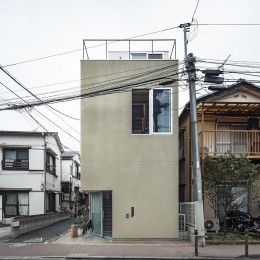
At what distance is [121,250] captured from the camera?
16047 millimetres

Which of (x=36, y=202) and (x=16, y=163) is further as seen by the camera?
(x=16, y=163)

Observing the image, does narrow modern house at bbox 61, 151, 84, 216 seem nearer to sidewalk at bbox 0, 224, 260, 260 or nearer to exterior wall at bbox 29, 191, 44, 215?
exterior wall at bbox 29, 191, 44, 215

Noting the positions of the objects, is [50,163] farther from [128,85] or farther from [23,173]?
[128,85]

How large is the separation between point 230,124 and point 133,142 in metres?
6.58

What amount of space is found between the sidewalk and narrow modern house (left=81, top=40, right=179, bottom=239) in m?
1.07

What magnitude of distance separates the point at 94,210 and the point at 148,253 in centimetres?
612

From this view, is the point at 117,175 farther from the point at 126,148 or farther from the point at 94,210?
the point at 94,210

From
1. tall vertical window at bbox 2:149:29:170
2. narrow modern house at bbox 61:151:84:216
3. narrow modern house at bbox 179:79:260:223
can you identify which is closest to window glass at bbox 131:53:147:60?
narrow modern house at bbox 179:79:260:223

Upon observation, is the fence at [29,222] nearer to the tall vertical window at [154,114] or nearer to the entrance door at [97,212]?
the entrance door at [97,212]

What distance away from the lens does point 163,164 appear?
1895 cm

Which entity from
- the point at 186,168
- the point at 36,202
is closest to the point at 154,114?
the point at 186,168

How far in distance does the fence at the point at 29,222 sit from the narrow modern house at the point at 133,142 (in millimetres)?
5133

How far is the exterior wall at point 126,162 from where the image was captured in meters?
18.5

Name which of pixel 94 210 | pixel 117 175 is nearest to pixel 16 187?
pixel 94 210
